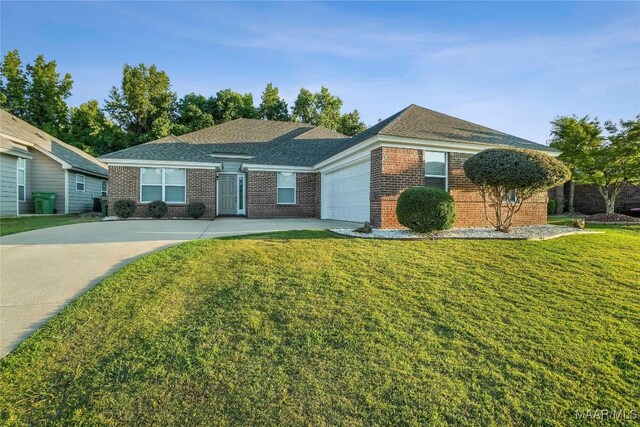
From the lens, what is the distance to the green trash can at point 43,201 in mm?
16625

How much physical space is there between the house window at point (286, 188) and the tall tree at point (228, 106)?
669 inches

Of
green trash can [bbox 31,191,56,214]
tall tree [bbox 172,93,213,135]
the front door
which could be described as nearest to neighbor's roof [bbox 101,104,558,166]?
the front door

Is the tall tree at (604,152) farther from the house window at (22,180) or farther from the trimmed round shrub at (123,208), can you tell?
the house window at (22,180)

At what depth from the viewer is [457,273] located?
5.35 meters

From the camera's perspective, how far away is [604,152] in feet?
47.7

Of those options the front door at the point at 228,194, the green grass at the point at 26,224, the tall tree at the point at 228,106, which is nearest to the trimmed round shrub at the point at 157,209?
the green grass at the point at 26,224

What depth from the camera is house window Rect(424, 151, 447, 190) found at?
A: 10.5 m

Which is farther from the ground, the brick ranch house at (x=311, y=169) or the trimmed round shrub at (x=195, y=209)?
the brick ranch house at (x=311, y=169)

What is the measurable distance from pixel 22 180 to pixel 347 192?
16.8 metres

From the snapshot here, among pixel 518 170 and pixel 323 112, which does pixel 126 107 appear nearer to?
pixel 323 112

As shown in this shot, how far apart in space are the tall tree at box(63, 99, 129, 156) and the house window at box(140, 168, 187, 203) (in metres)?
17.0

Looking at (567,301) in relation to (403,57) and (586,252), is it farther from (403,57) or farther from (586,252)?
(403,57)

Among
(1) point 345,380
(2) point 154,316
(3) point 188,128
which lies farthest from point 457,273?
(3) point 188,128

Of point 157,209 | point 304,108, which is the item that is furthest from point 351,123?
point 157,209
